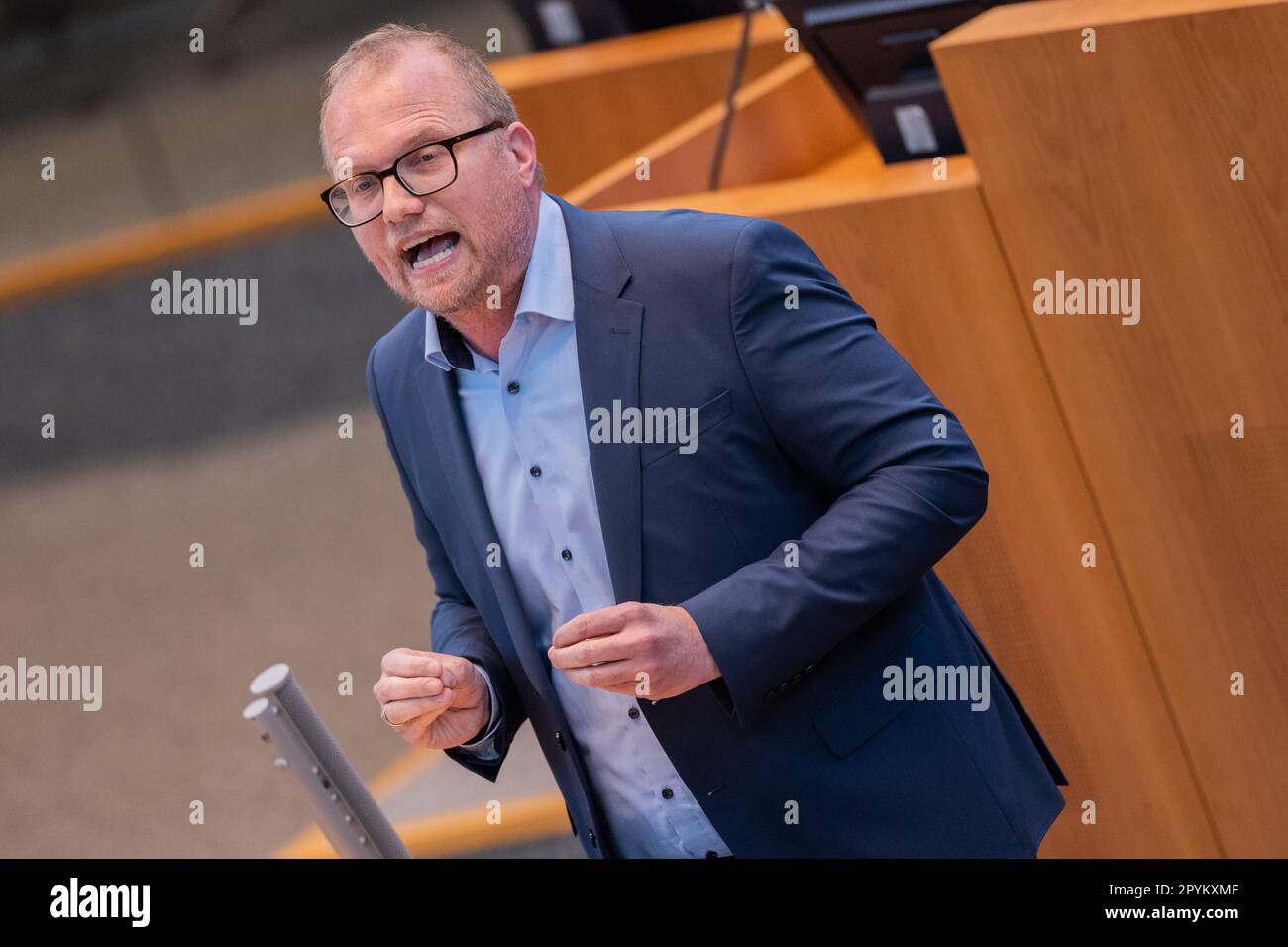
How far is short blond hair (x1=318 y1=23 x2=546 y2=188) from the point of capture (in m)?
1.51

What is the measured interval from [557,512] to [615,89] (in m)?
2.14

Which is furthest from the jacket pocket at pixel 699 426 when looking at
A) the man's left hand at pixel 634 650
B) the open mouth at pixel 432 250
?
the open mouth at pixel 432 250

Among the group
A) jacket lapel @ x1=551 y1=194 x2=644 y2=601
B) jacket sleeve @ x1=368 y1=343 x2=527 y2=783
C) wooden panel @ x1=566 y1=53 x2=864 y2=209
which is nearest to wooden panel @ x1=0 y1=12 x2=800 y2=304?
wooden panel @ x1=566 y1=53 x2=864 y2=209

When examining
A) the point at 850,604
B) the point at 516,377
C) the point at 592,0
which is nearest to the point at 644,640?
the point at 850,604

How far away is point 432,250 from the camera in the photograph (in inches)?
59.1

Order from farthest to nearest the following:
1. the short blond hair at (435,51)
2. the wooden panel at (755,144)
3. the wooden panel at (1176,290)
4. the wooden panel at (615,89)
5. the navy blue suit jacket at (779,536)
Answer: the wooden panel at (615,89) → the wooden panel at (755,144) → the wooden panel at (1176,290) → the short blond hair at (435,51) → the navy blue suit jacket at (779,536)

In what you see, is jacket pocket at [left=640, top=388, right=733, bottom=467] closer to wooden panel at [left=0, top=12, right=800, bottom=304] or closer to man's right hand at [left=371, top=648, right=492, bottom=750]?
man's right hand at [left=371, top=648, right=492, bottom=750]

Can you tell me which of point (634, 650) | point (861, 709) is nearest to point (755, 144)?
point (861, 709)

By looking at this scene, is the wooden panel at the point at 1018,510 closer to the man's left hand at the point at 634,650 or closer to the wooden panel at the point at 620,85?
the man's left hand at the point at 634,650

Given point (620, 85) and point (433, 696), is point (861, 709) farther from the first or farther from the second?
point (620, 85)

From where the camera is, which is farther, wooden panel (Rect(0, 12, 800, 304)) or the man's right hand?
wooden panel (Rect(0, 12, 800, 304))

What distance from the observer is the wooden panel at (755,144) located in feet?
7.90

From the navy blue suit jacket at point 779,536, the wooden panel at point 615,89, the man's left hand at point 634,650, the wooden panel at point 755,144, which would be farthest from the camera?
the wooden panel at point 615,89
